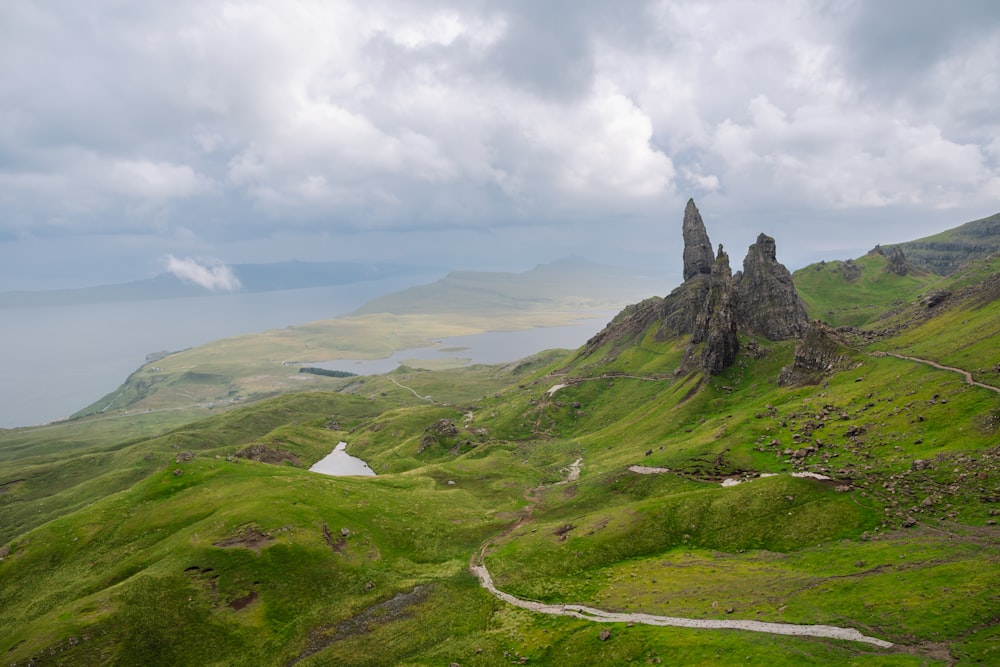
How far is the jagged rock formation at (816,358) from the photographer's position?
12612cm

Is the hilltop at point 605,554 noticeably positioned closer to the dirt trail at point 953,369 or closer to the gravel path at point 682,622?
the gravel path at point 682,622

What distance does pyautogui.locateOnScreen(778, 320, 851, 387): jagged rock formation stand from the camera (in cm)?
12612

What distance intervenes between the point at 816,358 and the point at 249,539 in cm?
13910

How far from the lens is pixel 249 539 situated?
248 ft

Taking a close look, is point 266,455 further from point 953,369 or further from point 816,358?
point 953,369

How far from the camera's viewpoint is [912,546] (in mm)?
56344

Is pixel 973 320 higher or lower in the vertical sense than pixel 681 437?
higher

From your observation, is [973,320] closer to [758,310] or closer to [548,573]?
[758,310]

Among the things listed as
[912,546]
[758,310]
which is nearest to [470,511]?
[912,546]

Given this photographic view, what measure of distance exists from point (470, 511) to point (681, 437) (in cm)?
5866

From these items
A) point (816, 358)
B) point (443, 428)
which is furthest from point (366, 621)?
point (443, 428)

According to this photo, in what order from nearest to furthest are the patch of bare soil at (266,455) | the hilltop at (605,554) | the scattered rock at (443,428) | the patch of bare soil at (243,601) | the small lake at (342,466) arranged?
the hilltop at (605,554)
the patch of bare soil at (243,601)
the small lake at (342,466)
the patch of bare soil at (266,455)
the scattered rock at (443,428)

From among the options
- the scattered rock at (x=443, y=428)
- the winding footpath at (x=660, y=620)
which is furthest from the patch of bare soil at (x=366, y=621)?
the scattered rock at (x=443, y=428)

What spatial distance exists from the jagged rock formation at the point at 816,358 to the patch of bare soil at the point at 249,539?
12804 cm
